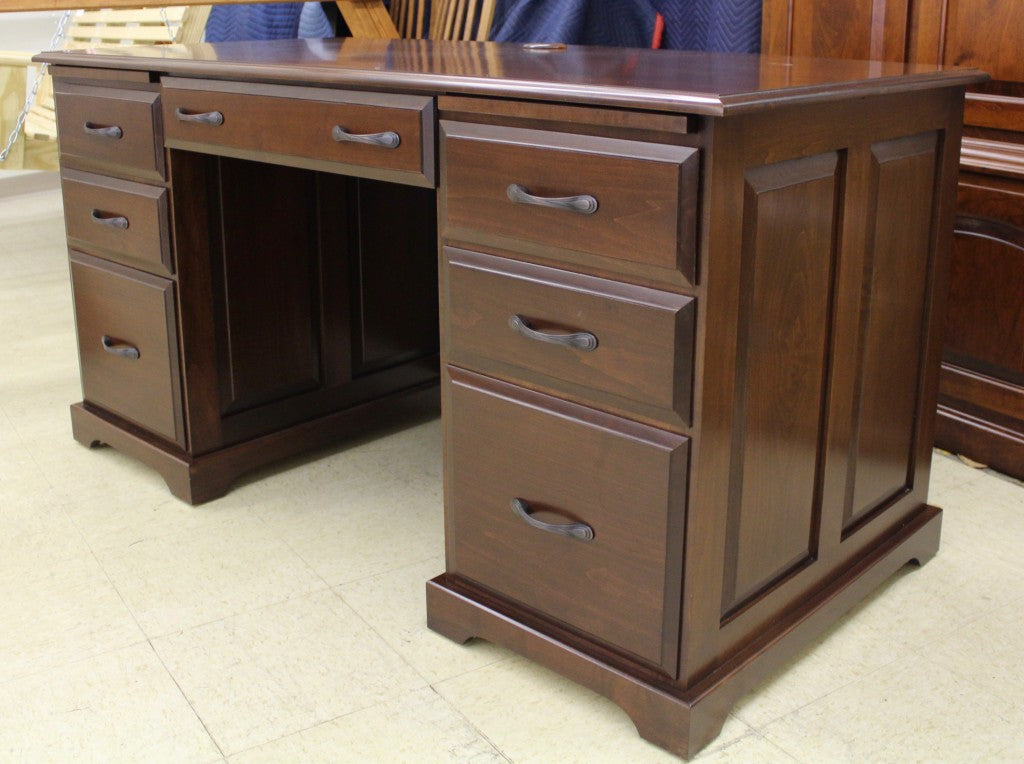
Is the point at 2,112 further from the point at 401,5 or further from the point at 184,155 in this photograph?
the point at 184,155

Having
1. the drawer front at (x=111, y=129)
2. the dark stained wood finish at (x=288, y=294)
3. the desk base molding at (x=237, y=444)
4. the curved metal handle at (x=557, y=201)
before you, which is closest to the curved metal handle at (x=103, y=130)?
the drawer front at (x=111, y=129)

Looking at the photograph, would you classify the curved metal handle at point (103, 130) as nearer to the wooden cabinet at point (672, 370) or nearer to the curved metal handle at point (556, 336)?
the wooden cabinet at point (672, 370)

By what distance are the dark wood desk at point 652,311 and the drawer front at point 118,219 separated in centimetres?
1

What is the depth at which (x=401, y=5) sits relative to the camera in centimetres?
287

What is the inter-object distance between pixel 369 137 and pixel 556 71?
9.1 inches

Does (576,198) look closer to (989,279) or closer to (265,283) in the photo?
(265,283)

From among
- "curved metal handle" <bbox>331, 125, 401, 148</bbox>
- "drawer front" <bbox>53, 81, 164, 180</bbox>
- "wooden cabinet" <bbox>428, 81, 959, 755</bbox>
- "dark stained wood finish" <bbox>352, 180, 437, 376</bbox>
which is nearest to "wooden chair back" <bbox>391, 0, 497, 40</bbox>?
"dark stained wood finish" <bbox>352, 180, 437, 376</bbox>

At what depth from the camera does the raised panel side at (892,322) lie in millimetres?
1345

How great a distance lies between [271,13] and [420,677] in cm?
222

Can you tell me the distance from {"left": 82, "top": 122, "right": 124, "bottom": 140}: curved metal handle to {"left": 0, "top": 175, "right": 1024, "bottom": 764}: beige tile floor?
576 mm

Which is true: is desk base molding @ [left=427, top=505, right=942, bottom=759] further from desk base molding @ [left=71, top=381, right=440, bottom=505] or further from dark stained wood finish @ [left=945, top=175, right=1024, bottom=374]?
desk base molding @ [left=71, top=381, right=440, bottom=505]

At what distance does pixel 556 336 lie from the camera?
1204 millimetres

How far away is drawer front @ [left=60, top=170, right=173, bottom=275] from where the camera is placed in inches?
69.8

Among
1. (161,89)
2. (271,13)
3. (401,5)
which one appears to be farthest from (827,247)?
(271,13)
